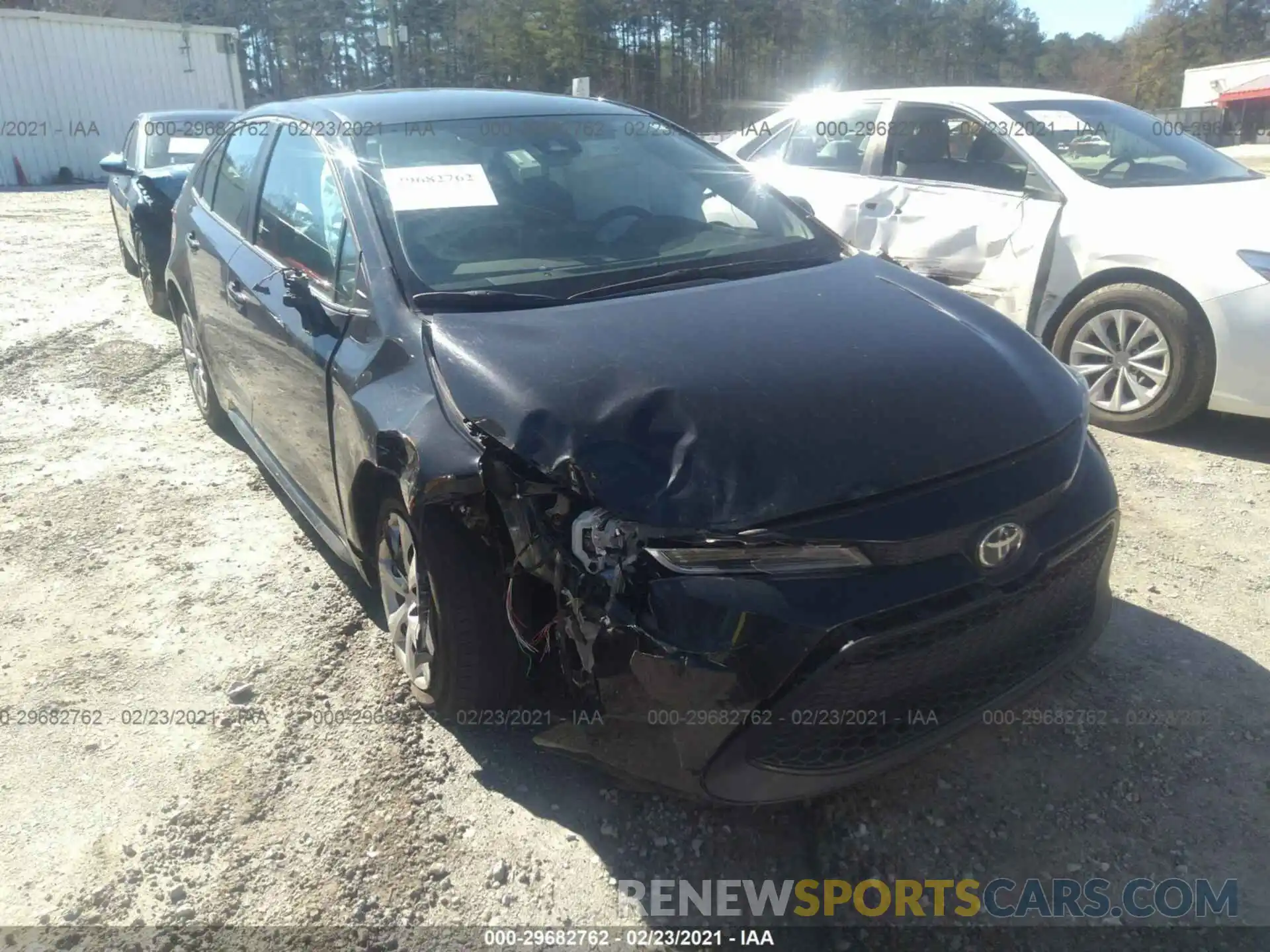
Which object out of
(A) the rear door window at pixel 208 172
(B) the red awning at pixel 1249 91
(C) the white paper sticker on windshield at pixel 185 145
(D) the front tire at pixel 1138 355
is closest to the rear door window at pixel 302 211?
(A) the rear door window at pixel 208 172

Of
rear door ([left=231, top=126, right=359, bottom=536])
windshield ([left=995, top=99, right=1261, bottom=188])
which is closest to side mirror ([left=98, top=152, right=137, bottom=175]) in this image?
rear door ([left=231, top=126, right=359, bottom=536])

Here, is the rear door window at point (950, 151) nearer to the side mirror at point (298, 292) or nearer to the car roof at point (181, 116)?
the side mirror at point (298, 292)

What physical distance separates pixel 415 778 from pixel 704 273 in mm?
1691

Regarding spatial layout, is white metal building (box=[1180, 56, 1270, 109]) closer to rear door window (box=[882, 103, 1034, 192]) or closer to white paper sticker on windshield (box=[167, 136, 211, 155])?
rear door window (box=[882, 103, 1034, 192])

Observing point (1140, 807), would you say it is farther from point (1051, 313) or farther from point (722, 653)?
point (1051, 313)

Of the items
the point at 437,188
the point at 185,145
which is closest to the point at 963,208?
the point at 437,188

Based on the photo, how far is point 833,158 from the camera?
21.4 feet

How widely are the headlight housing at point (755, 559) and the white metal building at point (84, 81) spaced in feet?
72.3

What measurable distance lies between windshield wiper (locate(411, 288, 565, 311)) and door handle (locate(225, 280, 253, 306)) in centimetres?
123

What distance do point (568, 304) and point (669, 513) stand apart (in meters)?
0.92

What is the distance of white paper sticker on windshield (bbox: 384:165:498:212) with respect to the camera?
2973mm

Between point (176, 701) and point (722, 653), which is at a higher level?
point (722, 653)

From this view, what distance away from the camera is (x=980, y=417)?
7.64 feet

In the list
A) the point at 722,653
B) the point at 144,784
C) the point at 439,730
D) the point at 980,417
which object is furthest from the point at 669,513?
the point at 144,784
